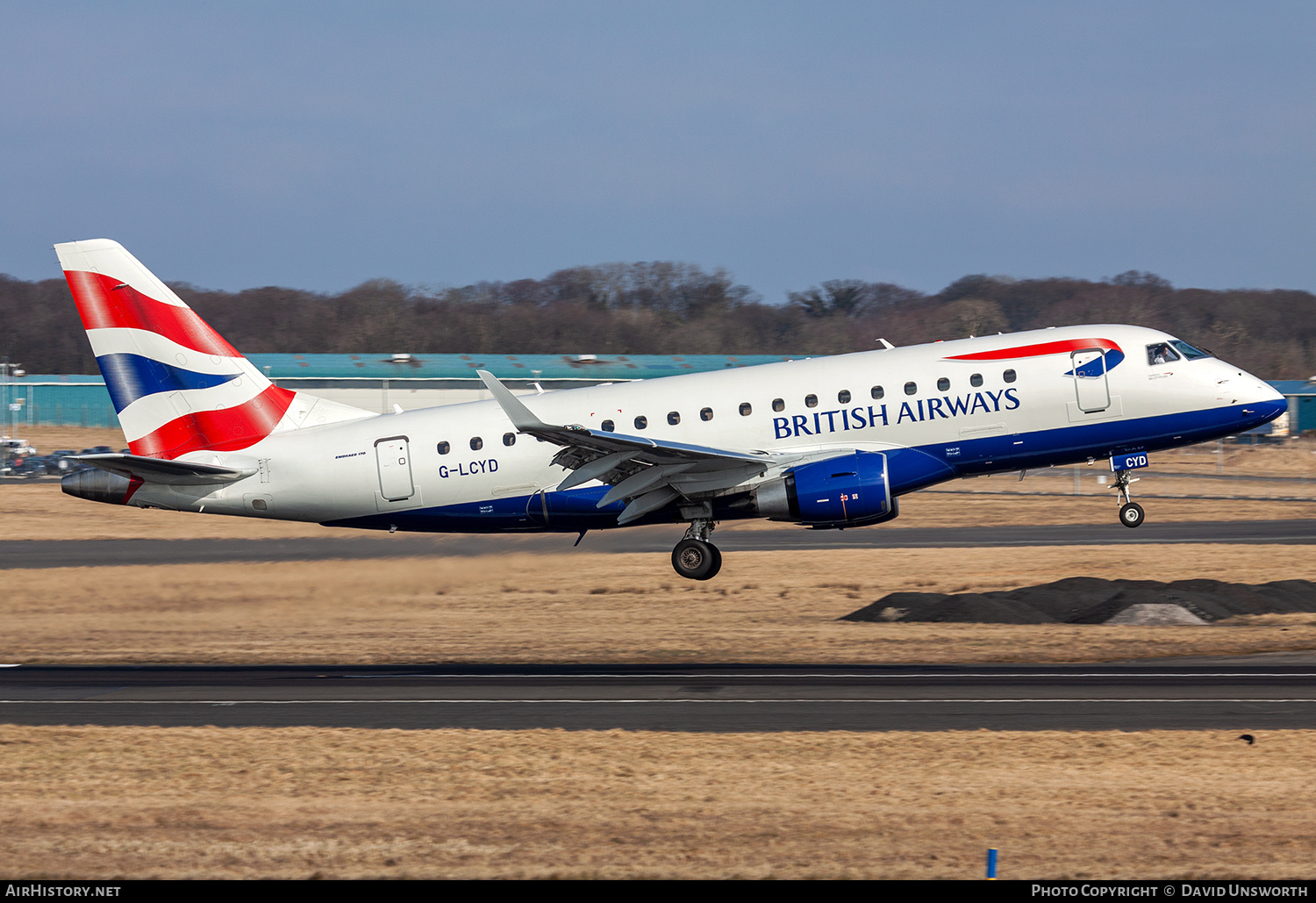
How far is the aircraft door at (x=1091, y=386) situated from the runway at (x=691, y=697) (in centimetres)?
559

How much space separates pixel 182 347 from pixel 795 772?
19895mm

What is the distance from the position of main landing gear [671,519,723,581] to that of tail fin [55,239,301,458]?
10.1 meters

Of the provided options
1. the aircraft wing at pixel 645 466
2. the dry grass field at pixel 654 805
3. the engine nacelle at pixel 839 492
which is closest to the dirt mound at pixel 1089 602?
the engine nacelle at pixel 839 492

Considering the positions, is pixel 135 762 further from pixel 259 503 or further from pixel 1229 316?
pixel 1229 316

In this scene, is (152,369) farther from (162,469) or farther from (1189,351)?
(1189,351)

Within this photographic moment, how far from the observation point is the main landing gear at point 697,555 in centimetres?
2845

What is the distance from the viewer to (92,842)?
14086 millimetres

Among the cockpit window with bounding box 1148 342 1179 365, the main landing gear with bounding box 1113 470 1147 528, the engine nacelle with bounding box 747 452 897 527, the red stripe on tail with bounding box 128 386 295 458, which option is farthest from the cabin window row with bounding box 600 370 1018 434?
the red stripe on tail with bounding box 128 386 295 458

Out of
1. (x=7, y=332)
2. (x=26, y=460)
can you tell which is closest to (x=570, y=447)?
(x=26, y=460)

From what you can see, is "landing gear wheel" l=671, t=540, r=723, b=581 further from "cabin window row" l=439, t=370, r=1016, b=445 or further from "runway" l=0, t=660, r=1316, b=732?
"runway" l=0, t=660, r=1316, b=732

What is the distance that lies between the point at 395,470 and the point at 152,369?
6395 millimetres

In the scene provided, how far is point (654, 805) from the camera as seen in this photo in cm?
1513

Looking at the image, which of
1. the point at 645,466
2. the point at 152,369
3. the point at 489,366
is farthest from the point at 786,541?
the point at 489,366

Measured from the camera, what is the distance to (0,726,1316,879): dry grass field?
13.1 m
